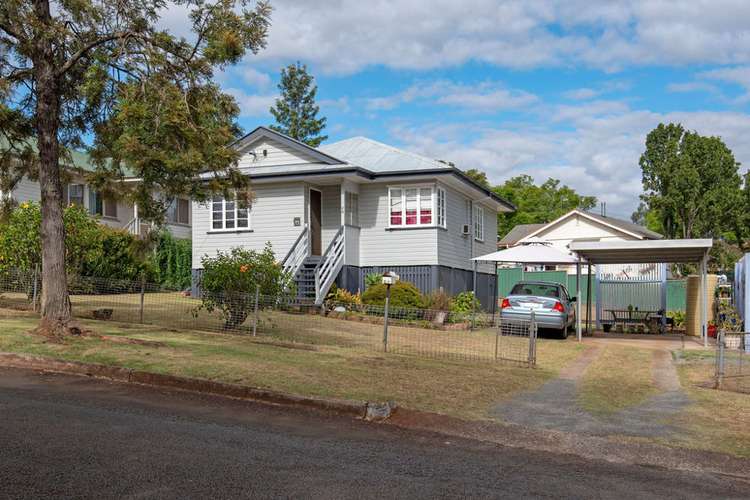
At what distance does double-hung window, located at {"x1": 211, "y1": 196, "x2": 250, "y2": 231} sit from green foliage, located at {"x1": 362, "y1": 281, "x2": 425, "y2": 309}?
5721 millimetres

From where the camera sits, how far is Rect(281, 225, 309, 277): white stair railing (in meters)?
24.8

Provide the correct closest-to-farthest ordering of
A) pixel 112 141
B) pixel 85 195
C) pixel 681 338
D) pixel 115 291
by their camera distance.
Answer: pixel 112 141, pixel 115 291, pixel 681 338, pixel 85 195

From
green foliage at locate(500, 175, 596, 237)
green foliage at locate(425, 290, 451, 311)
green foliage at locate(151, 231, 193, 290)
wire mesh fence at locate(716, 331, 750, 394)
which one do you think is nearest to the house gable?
green foliage at locate(425, 290, 451, 311)

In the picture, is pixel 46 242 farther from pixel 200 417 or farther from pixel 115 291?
pixel 200 417

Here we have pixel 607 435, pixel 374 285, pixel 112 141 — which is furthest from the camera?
pixel 374 285

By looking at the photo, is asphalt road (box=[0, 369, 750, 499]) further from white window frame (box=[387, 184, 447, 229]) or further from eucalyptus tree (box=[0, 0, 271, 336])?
white window frame (box=[387, 184, 447, 229])

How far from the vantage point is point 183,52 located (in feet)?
44.2

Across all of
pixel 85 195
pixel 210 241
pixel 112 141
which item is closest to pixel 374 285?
pixel 210 241

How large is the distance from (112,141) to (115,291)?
5.03 m

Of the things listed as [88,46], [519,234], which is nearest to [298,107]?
[519,234]

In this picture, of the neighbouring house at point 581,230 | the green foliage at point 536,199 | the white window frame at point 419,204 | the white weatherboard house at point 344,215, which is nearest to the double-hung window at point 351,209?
the white weatherboard house at point 344,215

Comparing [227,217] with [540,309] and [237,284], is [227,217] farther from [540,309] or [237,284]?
[540,309]

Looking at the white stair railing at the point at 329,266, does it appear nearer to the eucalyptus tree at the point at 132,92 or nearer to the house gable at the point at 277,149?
the house gable at the point at 277,149

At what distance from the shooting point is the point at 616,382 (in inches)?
493
